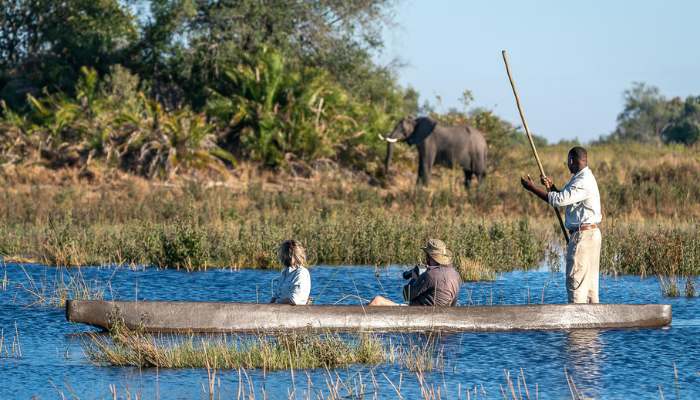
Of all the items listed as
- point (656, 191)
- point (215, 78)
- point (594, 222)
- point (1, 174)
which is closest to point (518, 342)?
point (594, 222)

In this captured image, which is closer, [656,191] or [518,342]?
[518,342]

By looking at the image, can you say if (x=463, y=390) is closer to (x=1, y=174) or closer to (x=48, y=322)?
(x=48, y=322)

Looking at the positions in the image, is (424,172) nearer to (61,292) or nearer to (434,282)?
(61,292)

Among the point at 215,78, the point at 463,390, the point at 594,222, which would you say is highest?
the point at 215,78

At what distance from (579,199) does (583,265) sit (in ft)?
2.63

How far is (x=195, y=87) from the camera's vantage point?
105 feet

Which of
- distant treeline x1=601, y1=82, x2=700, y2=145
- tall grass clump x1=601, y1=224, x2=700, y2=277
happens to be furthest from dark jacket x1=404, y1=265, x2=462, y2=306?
distant treeline x1=601, y1=82, x2=700, y2=145

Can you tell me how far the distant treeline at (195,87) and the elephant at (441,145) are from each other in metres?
1.08

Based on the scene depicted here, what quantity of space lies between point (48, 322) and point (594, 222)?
6.11m

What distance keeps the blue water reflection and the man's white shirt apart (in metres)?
1.26

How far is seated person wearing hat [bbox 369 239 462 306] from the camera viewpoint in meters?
13.0

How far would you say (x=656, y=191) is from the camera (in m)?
27.0

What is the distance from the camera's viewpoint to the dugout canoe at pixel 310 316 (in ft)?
41.3

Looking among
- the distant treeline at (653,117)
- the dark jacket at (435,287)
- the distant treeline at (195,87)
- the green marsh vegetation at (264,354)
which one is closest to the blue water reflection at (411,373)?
the green marsh vegetation at (264,354)
